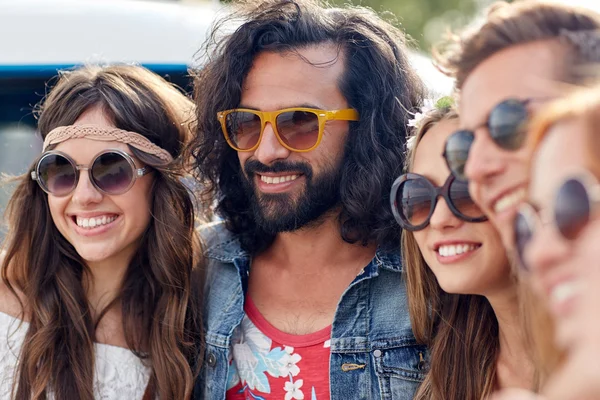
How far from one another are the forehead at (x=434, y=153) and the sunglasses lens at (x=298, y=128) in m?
0.71

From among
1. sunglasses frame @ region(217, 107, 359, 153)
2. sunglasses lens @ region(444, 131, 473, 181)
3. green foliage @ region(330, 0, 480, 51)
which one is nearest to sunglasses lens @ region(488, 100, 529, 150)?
sunglasses lens @ region(444, 131, 473, 181)

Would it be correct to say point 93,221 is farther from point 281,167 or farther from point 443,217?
point 443,217

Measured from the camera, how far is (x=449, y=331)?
2287 millimetres

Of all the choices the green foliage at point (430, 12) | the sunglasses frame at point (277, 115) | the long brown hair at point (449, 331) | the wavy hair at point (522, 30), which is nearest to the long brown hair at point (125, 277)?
the sunglasses frame at point (277, 115)

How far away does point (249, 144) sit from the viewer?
114 inches

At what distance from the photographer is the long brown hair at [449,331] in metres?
2.18

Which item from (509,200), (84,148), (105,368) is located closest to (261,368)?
(105,368)

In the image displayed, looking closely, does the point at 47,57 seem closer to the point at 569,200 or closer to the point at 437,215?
the point at 437,215

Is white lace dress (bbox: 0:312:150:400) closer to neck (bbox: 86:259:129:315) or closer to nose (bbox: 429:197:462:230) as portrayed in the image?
neck (bbox: 86:259:129:315)

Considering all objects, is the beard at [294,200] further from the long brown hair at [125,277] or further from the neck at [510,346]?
the neck at [510,346]

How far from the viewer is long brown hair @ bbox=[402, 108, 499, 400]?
2.18 meters

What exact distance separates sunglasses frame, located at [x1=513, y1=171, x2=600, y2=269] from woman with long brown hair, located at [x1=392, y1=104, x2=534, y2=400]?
0.71 m

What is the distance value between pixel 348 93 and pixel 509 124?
60.6 inches

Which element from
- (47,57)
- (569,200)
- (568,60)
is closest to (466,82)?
(568,60)
